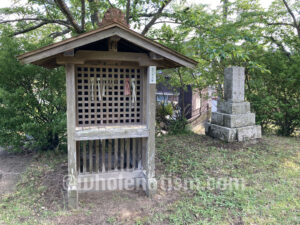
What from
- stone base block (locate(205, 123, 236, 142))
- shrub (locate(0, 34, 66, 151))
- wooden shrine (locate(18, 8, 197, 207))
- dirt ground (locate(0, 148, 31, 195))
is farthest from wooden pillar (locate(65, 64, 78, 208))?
stone base block (locate(205, 123, 236, 142))

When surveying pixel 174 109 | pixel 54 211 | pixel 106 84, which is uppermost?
pixel 106 84

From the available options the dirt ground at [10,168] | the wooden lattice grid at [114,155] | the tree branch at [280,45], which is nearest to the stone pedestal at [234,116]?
the tree branch at [280,45]

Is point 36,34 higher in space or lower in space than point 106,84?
higher

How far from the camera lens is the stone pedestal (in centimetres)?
615

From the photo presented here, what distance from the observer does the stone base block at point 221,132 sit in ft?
20.0

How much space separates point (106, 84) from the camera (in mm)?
3666

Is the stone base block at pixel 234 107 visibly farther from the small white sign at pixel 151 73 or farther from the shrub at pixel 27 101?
the shrub at pixel 27 101

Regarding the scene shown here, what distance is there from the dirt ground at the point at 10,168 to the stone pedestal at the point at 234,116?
5.04 metres

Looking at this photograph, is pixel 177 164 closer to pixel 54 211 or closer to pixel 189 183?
pixel 189 183

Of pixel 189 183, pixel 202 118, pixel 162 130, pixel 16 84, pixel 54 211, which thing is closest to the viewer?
pixel 54 211

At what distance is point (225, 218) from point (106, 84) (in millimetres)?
2622

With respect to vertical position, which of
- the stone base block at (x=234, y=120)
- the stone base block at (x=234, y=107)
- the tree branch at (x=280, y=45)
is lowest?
the stone base block at (x=234, y=120)

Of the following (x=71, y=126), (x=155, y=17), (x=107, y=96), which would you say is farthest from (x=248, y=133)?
(x=71, y=126)

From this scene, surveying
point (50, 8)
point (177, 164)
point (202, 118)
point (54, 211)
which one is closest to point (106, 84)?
point (54, 211)
